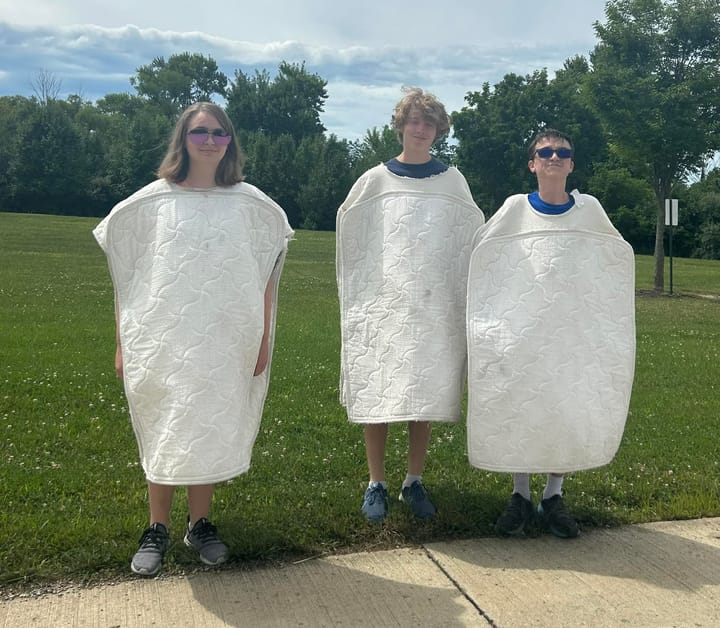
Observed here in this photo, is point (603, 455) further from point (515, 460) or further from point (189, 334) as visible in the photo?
point (189, 334)

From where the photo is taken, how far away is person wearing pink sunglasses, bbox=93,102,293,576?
3.33 m

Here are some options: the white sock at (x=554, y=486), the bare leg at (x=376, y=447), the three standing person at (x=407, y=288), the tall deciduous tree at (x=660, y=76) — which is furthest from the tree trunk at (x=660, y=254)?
the bare leg at (x=376, y=447)

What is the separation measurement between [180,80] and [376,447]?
7940 centimetres

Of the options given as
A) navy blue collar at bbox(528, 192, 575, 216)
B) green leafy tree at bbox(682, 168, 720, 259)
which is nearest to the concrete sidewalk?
navy blue collar at bbox(528, 192, 575, 216)

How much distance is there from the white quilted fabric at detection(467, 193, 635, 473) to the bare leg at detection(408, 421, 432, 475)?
1.13ft

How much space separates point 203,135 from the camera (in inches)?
135

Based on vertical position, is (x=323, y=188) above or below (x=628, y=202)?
above

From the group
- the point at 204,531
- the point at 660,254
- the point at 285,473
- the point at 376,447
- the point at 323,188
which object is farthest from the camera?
the point at 323,188

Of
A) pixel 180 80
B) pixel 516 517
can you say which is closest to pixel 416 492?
pixel 516 517

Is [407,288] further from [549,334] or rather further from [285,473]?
[285,473]

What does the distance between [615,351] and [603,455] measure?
521 mm

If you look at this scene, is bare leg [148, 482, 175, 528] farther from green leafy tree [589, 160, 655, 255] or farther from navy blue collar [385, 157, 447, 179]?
green leafy tree [589, 160, 655, 255]

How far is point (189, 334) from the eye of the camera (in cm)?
334

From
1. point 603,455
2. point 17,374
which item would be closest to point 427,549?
point 603,455
